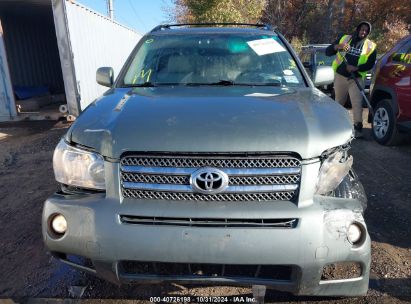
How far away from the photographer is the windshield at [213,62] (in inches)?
126

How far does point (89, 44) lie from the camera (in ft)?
28.8

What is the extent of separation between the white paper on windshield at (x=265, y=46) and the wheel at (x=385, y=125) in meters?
3.30

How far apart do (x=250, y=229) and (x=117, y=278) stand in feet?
2.54

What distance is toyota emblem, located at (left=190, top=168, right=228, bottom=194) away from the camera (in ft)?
6.54

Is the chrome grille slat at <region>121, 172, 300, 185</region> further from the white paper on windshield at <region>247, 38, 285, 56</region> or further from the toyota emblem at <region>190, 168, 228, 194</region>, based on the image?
the white paper on windshield at <region>247, 38, 285, 56</region>

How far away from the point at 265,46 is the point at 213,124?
67.4 inches

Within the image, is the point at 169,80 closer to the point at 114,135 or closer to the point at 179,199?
the point at 114,135

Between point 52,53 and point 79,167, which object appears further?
point 52,53

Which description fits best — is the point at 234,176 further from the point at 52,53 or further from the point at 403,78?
the point at 52,53

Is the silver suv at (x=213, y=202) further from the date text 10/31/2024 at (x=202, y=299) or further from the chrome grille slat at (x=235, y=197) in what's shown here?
the date text 10/31/2024 at (x=202, y=299)

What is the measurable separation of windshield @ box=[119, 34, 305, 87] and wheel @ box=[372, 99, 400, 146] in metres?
3.36

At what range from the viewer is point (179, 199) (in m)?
2.04

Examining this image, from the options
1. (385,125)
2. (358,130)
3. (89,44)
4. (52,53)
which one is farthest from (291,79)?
(52,53)

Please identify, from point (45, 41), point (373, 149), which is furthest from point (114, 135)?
point (45, 41)
